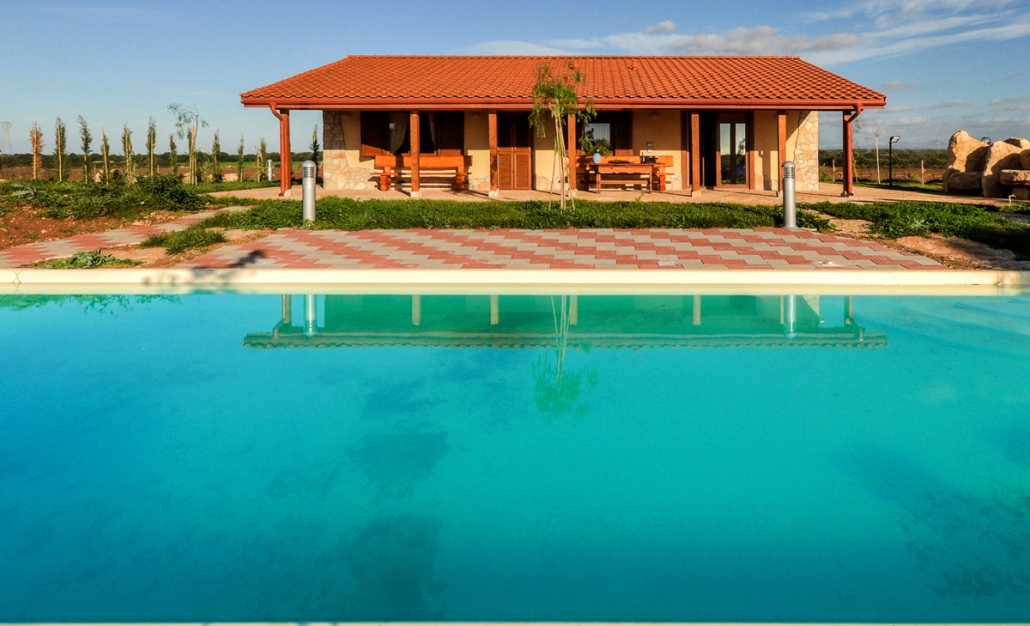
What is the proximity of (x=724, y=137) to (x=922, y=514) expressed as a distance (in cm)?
1925

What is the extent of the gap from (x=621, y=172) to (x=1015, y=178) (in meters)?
8.15

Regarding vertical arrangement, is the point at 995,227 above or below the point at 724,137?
below

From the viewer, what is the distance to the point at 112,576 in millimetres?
3176

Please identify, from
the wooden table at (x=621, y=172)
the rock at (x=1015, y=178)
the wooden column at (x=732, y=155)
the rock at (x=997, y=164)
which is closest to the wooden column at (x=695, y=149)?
the wooden table at (x=621, y=172)

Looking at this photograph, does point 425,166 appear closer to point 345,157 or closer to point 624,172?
point 345,157

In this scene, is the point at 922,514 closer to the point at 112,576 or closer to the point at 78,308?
the point at 112,576

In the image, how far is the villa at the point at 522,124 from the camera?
1869 cm

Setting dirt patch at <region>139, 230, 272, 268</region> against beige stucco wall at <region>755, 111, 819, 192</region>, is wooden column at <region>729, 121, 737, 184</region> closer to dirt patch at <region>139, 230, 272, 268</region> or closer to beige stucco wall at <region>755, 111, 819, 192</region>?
beige stucco wall at <region>755, 111, 819, 192</region>

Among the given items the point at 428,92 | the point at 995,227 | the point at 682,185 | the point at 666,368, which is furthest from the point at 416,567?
the point at 682,185

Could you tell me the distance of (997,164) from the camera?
1952cm

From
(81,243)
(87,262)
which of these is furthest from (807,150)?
(87,262)

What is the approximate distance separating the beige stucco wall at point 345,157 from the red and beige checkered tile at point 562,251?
785 cm

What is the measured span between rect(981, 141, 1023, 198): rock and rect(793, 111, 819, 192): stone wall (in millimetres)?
3680

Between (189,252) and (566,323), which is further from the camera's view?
(189,252)
